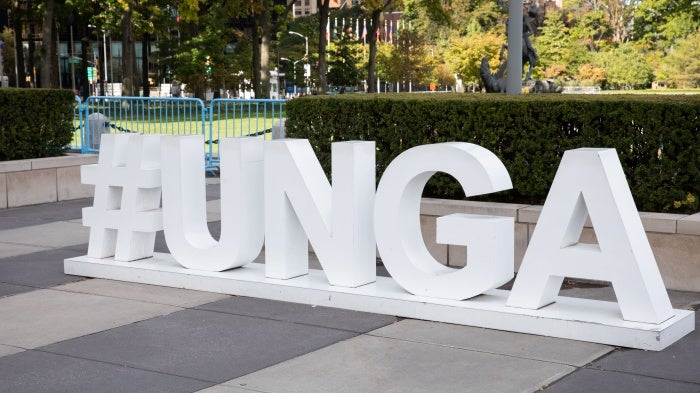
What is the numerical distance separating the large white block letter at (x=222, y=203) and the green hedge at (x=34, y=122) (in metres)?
6.75

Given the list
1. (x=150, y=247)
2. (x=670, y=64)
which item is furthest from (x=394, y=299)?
(x=670, y=64)

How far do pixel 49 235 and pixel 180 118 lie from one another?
696 cm

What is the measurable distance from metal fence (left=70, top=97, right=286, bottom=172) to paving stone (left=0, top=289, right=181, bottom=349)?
9132 mm

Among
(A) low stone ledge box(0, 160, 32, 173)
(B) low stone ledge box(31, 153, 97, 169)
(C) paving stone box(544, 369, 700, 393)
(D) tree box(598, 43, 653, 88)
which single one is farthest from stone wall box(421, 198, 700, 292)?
(D) tree box(598, 43, 653, 88)

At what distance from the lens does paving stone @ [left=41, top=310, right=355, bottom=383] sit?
6.31 metres

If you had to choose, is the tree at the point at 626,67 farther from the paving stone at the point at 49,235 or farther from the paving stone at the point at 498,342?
the paving stone at the point at 498,342

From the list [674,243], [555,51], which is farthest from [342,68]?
[674,243]

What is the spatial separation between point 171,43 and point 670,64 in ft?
153

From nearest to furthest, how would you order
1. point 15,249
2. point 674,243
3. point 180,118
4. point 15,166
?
point 674,243, point 15,249, point 15,166, point 180,118

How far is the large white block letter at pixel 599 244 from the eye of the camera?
266 inches

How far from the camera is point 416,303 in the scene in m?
7.56

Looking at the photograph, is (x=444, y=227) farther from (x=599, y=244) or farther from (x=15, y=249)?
(x=15, y=249)

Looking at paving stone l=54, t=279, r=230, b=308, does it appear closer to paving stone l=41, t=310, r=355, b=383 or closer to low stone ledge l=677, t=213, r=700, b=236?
paving stone l=41, t=310, r=355, b=383

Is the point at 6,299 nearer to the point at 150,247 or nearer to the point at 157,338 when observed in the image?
the point at 150,247
